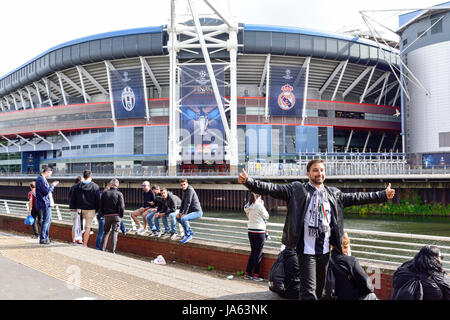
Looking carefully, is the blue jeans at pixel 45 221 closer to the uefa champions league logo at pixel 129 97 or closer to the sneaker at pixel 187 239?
the sneaker at pixel 187 239

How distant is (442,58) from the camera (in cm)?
4112

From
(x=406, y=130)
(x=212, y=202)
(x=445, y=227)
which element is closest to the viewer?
(x=445, y=227)

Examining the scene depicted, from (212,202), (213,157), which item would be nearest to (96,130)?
(213,157)

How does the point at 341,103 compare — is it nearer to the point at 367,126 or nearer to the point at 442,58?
the point at 367,126

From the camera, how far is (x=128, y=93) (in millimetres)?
49688

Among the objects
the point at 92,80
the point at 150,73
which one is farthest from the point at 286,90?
the point at 92,80

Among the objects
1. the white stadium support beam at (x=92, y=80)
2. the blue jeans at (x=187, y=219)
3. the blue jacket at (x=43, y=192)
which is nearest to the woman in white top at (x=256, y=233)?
the blue jeans at (x=187, y=219)

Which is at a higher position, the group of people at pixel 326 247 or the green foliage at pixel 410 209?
the group of people at pixel 326 247

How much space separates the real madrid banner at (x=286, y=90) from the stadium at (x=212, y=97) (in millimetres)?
129

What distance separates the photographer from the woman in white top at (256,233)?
22.1 feet

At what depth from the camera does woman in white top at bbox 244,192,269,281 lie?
22.1ft

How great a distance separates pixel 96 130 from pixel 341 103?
35097 millimetres

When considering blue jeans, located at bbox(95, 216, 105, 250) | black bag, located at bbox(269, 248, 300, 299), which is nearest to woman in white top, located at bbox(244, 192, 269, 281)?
black bag, located at bbox(269, 248, 300, 299)

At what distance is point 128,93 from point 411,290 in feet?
163
